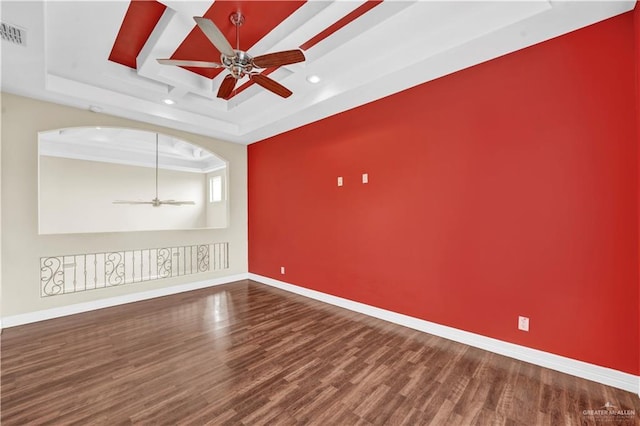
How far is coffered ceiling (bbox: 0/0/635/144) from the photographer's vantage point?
2.14 m

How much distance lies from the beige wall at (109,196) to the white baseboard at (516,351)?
16.2 ft

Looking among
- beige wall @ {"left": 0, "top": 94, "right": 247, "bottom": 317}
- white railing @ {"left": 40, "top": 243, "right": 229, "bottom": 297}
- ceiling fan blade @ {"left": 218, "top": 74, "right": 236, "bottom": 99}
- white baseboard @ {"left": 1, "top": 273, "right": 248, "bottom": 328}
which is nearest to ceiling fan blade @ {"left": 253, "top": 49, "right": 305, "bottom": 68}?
ceiling fan blade @ {"left": 218, "top": 74, "right": 236, "bottom": 99}

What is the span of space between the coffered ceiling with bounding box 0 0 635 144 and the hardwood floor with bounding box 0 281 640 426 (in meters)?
2.79

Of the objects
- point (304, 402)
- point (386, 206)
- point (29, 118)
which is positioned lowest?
point (304, 402)

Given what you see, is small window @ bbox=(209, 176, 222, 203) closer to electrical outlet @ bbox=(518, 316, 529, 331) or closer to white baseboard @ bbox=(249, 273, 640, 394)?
white baseboard @ bbox=(249, 273, 640, 394)

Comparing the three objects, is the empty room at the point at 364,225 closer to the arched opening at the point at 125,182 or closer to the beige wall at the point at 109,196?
the arched opening at the point at 125,182

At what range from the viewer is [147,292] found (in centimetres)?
422

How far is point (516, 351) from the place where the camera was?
2.42 meters

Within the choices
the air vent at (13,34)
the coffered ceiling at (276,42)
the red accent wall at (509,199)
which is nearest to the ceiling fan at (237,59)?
the coffered ceiling at (276,42)

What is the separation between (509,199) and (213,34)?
9.25 ft

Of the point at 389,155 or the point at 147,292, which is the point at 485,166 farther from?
the point at 147,292

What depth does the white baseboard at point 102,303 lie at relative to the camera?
3213 mm

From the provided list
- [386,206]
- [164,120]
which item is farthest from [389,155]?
[164,120]

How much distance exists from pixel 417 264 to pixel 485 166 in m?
1.25
